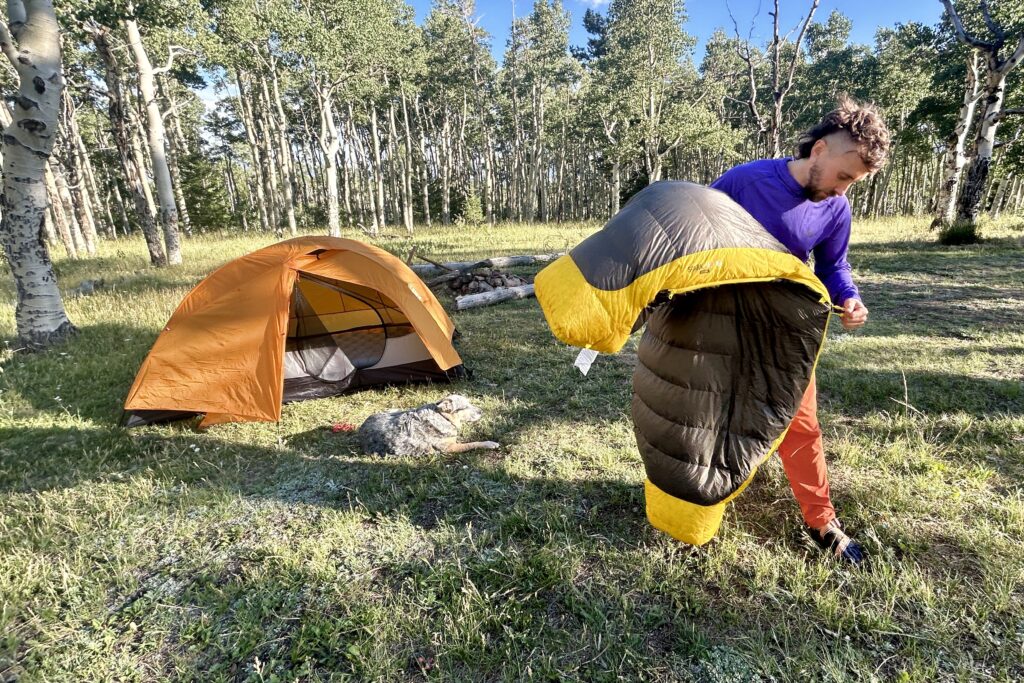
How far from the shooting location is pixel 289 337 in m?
5.01

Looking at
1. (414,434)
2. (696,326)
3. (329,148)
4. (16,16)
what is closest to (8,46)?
(16,16)

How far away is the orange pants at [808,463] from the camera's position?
226 cm

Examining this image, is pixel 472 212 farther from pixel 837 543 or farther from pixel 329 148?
pixel 837 543

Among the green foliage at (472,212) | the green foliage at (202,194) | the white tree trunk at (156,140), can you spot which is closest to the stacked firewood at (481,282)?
the white tree trunk at (156,140)

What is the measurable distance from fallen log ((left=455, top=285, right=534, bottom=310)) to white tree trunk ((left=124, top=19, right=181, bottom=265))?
8541 millimetres

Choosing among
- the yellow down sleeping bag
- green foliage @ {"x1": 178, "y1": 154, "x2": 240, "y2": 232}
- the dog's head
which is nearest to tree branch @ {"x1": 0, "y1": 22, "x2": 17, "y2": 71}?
the dog's head

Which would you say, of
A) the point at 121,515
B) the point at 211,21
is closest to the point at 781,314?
the point at 121,515

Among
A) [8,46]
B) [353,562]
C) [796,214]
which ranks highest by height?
[8,46]

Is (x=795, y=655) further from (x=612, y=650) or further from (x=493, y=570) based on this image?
(x=493, y=570)

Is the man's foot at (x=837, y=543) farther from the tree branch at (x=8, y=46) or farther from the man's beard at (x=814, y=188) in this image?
the tree branch at (x=8, y=46)

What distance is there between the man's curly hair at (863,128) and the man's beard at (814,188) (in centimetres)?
15

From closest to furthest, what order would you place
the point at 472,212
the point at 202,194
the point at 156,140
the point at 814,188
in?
the point at 814,188 → the point at 156,140 → the point at 472,212 → the point at 202,194

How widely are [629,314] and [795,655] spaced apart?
160cm

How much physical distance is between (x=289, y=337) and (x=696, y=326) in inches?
171
